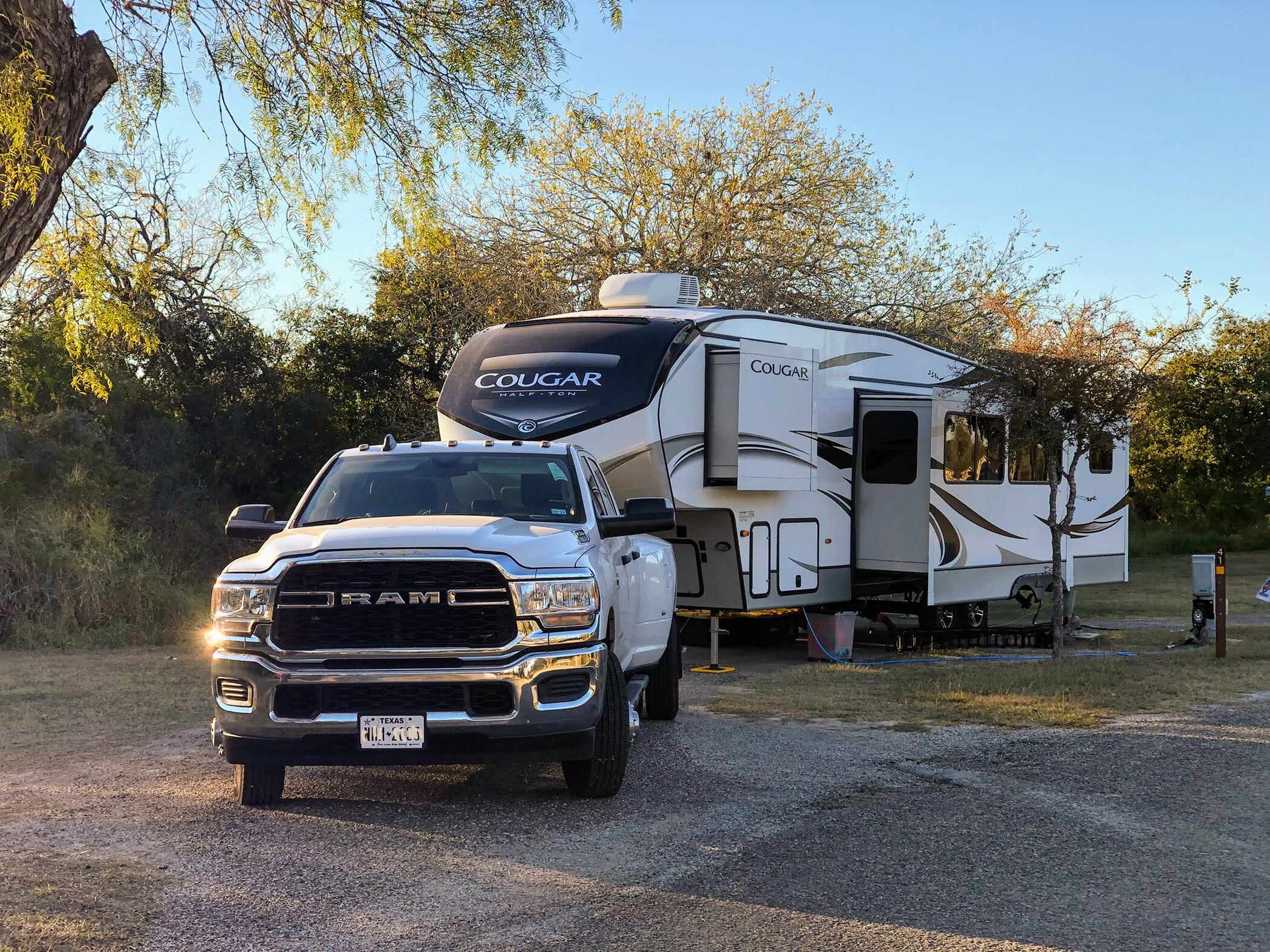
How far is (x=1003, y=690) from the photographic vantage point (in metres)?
11.6

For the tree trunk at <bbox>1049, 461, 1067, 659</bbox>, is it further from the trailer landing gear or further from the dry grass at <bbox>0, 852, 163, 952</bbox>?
the dry grass at <bbox>0, 852, 163, 952</bbox>

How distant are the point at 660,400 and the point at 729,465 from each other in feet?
3.40

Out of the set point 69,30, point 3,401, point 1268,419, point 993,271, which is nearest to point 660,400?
point 69,30

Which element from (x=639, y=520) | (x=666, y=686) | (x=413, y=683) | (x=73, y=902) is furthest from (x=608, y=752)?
(x=73, y=902)

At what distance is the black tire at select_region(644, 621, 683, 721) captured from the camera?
9883 millimetres

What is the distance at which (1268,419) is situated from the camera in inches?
1334

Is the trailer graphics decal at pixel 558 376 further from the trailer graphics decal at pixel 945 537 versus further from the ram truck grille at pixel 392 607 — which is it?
the ram truck grille at pixel 392 607

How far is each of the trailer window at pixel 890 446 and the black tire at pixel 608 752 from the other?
8.02 metres

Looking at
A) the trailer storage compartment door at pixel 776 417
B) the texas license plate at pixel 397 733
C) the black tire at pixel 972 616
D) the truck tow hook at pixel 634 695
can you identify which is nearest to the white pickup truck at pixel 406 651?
the texas license plate at pixel 397 733

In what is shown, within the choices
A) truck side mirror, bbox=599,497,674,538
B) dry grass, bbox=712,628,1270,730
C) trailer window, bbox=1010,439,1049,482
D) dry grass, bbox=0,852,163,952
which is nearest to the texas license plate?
dry grass, bbox=0,852,163,952

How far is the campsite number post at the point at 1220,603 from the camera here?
1373 centimetres

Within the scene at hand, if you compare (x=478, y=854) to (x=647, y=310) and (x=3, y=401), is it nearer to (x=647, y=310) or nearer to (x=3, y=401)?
(x=647, y=310)

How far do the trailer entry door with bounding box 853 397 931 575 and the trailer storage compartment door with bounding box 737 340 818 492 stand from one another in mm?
1249

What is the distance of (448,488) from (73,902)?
3398 millimetres
